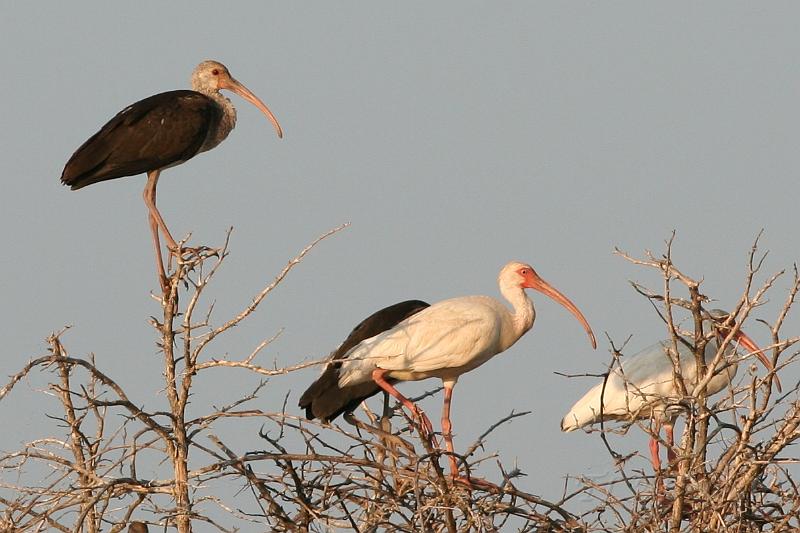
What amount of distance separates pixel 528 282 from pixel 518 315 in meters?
0.59

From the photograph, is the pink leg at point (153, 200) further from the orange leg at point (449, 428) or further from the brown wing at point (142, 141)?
the orange leg at point (449, 428)

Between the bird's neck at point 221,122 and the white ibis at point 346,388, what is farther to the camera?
the bird's neck at point 221,122

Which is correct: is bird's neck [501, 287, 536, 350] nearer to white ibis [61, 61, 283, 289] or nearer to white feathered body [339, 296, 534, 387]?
white feathered body [339, 296, 534, 387]

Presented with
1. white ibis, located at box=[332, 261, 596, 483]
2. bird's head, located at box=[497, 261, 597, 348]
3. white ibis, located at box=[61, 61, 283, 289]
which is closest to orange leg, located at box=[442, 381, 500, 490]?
white ibis, located at box=[332, 261, 596, 483]

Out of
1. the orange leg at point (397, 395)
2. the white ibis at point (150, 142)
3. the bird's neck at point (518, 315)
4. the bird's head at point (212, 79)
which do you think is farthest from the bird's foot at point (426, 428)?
the bird's head at point (212, 79)

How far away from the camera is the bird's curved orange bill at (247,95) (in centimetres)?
1260

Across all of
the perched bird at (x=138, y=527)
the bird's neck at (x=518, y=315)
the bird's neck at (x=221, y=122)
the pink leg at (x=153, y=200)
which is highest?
the bird's neck at (x=221, y=122)

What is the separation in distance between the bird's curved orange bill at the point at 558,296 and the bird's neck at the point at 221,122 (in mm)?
2948

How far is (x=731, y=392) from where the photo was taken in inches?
265

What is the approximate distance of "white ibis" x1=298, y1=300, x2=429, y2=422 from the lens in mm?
9742

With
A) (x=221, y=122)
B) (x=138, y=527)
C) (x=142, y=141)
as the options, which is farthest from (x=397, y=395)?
(x=221, y=122)

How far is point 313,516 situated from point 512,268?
13.7 feet

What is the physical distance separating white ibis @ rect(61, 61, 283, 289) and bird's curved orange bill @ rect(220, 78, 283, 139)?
2.23 feet

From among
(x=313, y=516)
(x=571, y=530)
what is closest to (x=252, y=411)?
(x=313, y=516)
